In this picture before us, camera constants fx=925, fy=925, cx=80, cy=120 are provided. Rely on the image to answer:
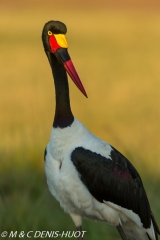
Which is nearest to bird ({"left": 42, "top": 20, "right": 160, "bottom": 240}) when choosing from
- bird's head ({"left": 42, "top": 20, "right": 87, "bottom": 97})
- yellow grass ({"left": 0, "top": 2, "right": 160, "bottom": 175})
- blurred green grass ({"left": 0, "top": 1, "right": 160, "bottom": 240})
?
bird's head ({"left": 42, "top": 20, "right": 87, "bottom": 97})

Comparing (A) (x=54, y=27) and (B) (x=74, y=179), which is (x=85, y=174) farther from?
(A) (x=54, y=27)

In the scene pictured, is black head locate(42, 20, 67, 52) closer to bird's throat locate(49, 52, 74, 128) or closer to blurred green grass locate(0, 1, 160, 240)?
bird's throat locate(49, 52, 74, 128)

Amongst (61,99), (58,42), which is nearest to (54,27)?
(58,42)

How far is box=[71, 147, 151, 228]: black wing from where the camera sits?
672 cm

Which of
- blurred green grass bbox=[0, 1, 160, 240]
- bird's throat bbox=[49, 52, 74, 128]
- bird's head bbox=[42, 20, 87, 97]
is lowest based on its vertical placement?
blurred green grass bbox=[0, 1, 160, 240]

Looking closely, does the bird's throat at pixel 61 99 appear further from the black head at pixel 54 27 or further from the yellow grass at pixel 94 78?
the yellow grass at pixel 94 78

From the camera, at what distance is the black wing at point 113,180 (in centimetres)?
672

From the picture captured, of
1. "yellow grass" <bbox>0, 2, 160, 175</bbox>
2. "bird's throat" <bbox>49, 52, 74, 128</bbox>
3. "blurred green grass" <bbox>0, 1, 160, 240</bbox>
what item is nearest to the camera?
"bird's throat" <bbox>49, 52, 74, 128</bbox>

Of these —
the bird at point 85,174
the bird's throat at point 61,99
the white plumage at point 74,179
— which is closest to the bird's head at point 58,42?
the bird at point 85,174

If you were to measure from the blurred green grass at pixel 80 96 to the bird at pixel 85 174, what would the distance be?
1.97 feet

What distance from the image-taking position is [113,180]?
6.96 m

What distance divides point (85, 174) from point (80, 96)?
32.5 ft

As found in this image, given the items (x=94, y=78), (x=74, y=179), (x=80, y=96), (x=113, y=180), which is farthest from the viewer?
(x=94, y=78)

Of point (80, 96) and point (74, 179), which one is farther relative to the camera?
point (80, 96)
